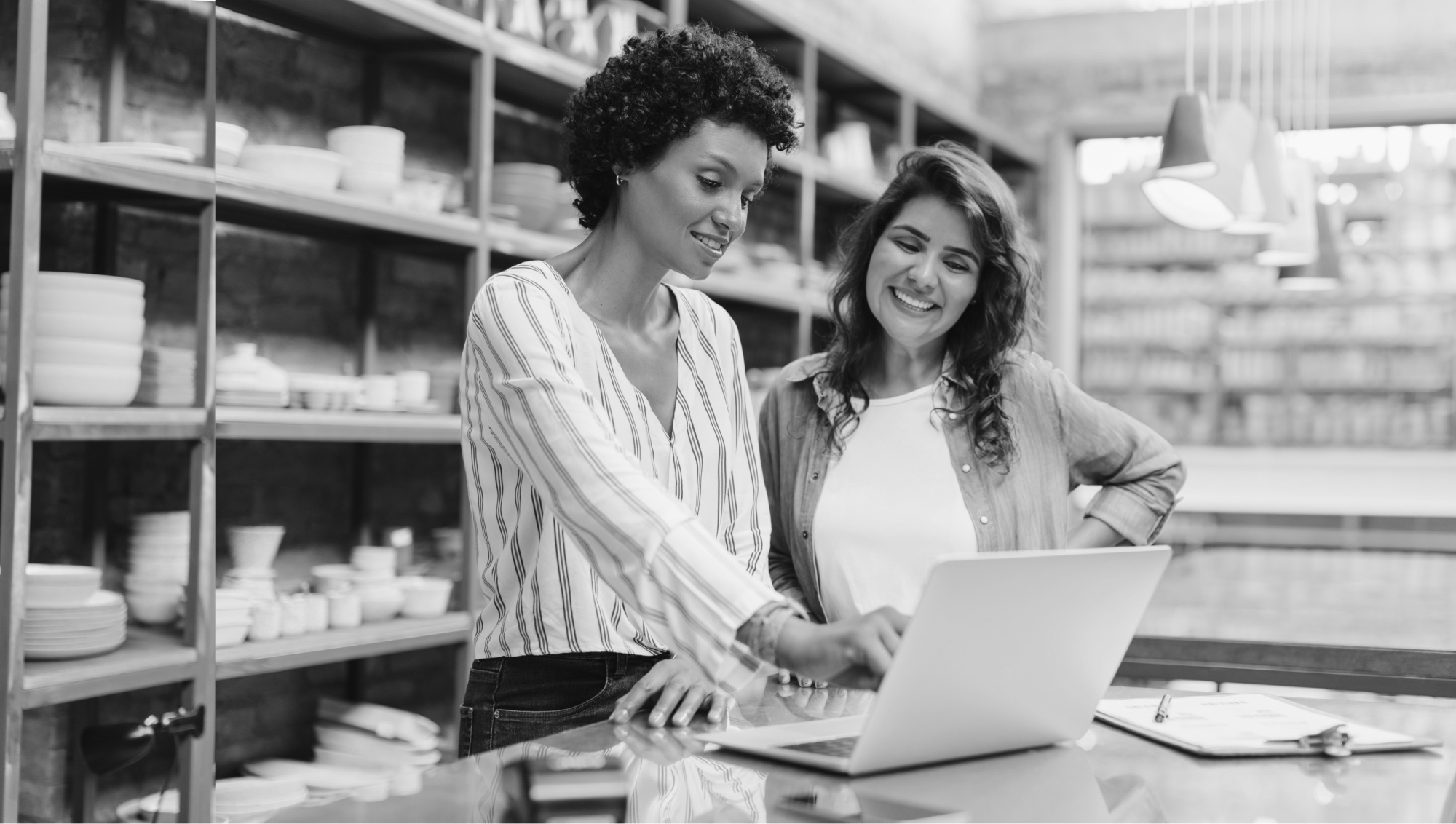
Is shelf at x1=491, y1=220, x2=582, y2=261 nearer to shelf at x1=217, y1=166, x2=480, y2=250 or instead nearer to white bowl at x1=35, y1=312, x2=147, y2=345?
shelf at x1=217, y1=166, x2=480, y2=250

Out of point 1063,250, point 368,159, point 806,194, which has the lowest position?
point 368,159

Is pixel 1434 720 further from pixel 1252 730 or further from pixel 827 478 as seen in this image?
pixel 827 478

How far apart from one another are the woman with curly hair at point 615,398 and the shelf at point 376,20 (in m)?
1.52

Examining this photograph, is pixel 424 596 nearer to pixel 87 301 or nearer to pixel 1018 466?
pixel 87 301

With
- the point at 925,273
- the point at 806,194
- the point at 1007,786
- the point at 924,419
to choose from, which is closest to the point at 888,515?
the point at 924,419

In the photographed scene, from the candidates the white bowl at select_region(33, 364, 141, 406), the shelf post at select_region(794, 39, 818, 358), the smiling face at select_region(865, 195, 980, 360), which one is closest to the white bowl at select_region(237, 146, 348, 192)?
the white bowl at select_region(33, 364, 141, 406)

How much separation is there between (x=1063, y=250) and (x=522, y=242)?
14.7ft

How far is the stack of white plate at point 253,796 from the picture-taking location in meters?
2.73

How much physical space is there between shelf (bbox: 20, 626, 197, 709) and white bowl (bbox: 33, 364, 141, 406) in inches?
17.3

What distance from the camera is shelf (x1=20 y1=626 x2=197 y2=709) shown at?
7.11ft

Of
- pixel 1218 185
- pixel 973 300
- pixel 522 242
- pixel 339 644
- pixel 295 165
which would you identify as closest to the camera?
pixel 973 300

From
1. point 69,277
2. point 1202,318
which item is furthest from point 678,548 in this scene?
point 1202,318

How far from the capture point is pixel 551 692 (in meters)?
1.45

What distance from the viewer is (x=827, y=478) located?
1989mm
